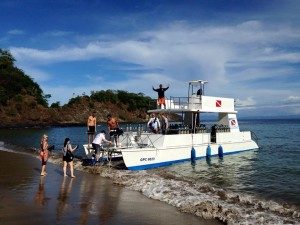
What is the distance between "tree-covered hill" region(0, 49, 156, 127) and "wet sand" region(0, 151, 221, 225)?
2658 inches

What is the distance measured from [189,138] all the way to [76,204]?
1380cm

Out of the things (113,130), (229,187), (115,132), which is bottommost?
(229,187)

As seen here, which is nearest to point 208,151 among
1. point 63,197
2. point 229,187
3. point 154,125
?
point 154,125

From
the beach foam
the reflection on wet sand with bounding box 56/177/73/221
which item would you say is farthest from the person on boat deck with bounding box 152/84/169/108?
the reflection on wet sand with bounding box 56/177/73/221

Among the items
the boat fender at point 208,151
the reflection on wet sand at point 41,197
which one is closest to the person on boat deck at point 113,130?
the boat fender at point 208,151

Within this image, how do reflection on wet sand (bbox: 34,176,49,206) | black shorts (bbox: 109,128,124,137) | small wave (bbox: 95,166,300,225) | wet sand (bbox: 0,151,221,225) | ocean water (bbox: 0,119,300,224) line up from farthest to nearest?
black shorts (bbox: 109,128,124,137), reflection on wet sand (bbox: 34,176,49,206), ocean water (bbox: 0,119,300,224), small wave (bbox: 95,166,300,225), wet sand (bbox: 0,151,221,225)

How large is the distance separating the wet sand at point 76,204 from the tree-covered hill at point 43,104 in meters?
67.5

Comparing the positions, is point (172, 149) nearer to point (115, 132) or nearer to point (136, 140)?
point (136, 140)

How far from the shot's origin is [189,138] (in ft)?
81.3

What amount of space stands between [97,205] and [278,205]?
21.0 ft

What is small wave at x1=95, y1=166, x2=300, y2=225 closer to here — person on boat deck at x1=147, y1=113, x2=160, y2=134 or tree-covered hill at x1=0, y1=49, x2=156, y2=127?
person on boat deck at x1=147, y1=113, x2=160, y2=134

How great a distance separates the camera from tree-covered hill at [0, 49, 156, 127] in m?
97.7

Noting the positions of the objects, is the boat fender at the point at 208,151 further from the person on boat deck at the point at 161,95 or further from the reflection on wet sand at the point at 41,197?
the reflection on wet sand at the point at 41,197

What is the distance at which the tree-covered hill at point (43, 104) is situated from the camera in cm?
9766
